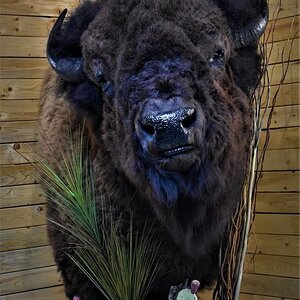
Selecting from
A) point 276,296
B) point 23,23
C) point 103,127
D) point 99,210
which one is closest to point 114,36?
point 103,127

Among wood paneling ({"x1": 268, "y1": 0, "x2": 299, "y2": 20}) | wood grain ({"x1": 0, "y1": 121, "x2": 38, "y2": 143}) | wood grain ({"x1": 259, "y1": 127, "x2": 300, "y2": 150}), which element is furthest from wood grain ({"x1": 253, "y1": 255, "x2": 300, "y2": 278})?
wood grain ({"x1": 0, "y1": 121, "x2": 38, "y2": 143})

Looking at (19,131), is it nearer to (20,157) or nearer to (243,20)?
(20,157)

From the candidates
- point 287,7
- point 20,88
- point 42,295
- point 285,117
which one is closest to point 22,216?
point 42,295

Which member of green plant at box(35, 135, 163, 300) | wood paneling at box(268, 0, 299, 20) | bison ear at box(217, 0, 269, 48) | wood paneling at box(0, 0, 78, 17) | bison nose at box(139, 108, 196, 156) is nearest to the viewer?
bison nose at box(139, 108, 196, 156)

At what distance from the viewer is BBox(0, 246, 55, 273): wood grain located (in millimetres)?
2596

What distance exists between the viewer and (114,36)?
6.01ft

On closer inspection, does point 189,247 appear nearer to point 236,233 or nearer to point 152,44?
point 236,233

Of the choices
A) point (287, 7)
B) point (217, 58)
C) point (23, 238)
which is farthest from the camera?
point (23, 238)

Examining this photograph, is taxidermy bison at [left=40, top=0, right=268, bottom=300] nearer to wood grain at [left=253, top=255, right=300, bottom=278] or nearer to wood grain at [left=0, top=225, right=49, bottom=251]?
wood grain at [left=0, top=225, right=49, bottom=251]

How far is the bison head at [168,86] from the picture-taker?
5.20 feet

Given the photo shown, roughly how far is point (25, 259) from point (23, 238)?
10 centimetres

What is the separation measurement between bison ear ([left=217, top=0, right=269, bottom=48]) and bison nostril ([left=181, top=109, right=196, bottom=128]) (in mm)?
508

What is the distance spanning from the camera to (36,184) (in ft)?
8.80

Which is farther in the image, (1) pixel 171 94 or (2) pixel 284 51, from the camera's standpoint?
(2) pixel 284 51
